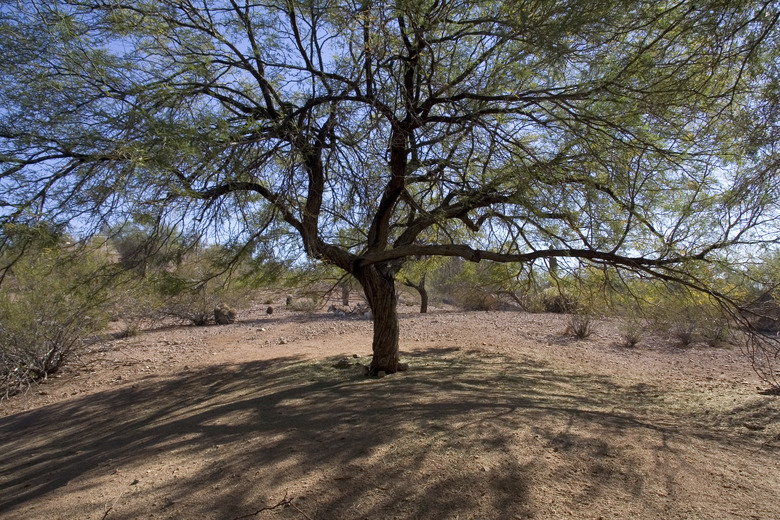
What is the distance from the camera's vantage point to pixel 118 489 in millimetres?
3609

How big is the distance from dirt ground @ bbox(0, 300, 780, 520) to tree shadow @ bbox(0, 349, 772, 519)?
2 cm

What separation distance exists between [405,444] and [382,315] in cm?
368

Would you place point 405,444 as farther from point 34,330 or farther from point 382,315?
point 34,330

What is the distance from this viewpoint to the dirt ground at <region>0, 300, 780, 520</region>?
3.15m

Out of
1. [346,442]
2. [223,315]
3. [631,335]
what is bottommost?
[346,442]

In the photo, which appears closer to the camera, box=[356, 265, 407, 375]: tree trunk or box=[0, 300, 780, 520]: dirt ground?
box=[0, 300, 780, 520]: dirt ground

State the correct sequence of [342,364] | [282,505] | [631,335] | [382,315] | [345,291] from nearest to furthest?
[282,505], [382,315], [342,364], [631,335], [345,291]

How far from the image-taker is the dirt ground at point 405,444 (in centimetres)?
315

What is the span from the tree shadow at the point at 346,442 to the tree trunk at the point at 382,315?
1.27 ft

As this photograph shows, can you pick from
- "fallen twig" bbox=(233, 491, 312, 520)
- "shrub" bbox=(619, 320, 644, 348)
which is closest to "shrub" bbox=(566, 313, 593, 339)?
"shrub" bbox=(619, 320, 644, 348)

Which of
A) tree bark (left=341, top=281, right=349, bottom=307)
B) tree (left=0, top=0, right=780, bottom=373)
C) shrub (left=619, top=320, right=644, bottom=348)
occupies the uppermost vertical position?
tree (left=0, top=0, right=780, bottom=373)

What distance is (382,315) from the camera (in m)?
7.57

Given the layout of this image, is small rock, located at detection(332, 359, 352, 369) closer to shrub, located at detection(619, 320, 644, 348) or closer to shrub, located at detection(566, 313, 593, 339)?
shrub, located at detection(566, 313, 593, 339)

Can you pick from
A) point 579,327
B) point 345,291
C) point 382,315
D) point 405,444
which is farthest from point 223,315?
point 405,444
